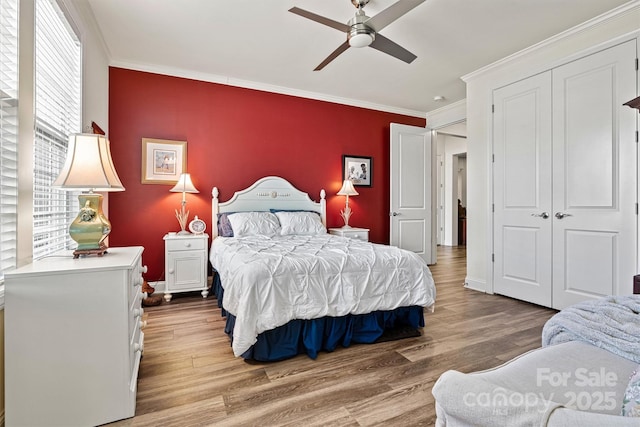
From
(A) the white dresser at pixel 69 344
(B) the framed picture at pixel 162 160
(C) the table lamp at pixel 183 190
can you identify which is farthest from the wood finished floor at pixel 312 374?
(B) the framed picture at pixel 162 160

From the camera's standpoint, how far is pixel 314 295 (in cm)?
220

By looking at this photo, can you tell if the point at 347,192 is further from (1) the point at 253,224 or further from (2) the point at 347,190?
(1) the point at 253,224

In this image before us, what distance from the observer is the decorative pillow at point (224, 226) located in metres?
3.75

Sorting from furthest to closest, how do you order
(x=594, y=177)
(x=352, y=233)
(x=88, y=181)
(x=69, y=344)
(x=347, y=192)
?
(x=347, y=192) < (x=352, y=233) < (x=594, y=177) < (x=88, y=181) < (x=69, y=344)

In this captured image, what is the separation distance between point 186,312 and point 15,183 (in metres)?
1.97

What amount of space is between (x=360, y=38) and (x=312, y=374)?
2447mm

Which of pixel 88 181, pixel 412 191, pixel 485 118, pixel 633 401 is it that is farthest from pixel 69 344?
pixel 412 191

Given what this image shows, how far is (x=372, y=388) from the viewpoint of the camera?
181 centimetres

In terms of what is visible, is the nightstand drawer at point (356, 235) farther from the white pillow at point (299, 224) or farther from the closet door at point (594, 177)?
the closet door at point (594, 177)

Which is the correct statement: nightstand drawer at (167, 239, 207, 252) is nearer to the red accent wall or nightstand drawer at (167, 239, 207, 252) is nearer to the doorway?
the red accent wall

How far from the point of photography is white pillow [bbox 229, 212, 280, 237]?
12.1 feet

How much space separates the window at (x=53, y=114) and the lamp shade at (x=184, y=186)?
117 cm

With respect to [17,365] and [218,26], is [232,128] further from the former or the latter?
[17,365]

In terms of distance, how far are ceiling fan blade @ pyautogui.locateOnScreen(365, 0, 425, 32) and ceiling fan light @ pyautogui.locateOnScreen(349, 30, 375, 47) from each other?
2.4 inches
